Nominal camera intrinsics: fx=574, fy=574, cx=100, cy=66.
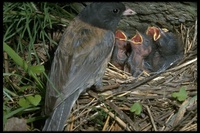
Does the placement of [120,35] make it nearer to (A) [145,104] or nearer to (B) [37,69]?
(A) [145,104]

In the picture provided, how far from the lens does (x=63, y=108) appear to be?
237 inches

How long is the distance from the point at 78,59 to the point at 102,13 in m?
0.76

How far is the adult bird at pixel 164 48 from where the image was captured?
692cm

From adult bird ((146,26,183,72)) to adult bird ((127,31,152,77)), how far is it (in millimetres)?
102

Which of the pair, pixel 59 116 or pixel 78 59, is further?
pixel 78 59

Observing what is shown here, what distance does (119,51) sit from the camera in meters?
7.21

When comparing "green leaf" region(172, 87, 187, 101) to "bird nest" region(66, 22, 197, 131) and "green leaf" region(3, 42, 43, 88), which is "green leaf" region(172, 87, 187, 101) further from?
"green leaf" region(3, 42, 43, 88)

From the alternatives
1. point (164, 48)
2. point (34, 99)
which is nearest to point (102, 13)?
point (164, 48)

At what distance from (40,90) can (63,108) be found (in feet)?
1.60

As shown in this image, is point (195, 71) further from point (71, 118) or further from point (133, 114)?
point (71, 118)

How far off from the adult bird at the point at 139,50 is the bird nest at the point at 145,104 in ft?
1.15

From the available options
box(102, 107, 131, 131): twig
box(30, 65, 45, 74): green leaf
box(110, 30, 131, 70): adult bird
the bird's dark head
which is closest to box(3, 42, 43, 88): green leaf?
box(30, 65, 45, 74): green leaf

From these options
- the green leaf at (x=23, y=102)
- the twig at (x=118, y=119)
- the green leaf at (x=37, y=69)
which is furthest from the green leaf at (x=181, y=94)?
the green leaf at (x=23, y=102)

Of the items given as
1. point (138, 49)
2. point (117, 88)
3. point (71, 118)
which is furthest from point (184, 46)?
point (71, 118)
